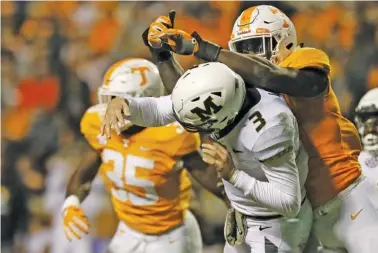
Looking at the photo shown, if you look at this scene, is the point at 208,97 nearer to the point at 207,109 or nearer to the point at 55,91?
the point at 207,109

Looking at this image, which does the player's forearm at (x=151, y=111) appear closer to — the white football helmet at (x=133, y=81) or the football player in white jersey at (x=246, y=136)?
the football player in white jersey at (x=246, y=136)

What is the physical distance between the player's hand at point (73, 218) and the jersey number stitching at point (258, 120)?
692mm

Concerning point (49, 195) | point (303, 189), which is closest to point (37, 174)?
point (49, 195)

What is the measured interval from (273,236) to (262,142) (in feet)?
0.76

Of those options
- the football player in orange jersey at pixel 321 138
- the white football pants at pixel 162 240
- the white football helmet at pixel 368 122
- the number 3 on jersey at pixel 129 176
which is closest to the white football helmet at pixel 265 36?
the football player in orange jersey at pixel 321 138

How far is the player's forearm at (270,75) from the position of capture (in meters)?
1.35

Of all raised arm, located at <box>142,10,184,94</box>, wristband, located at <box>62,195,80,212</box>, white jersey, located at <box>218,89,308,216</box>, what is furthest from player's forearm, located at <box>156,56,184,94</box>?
wristband, located at <box>62,195,80,212</box>

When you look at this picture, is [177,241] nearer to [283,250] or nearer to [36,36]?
[283,250]

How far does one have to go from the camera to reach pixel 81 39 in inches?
74.9

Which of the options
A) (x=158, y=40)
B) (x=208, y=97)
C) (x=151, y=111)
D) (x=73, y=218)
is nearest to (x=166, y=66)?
(x=158, y=40)

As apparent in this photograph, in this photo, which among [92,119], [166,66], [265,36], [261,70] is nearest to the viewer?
[261,70]

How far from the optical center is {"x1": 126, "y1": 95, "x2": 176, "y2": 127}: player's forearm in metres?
1.35

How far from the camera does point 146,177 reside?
1.73 meters

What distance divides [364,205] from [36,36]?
105cm
